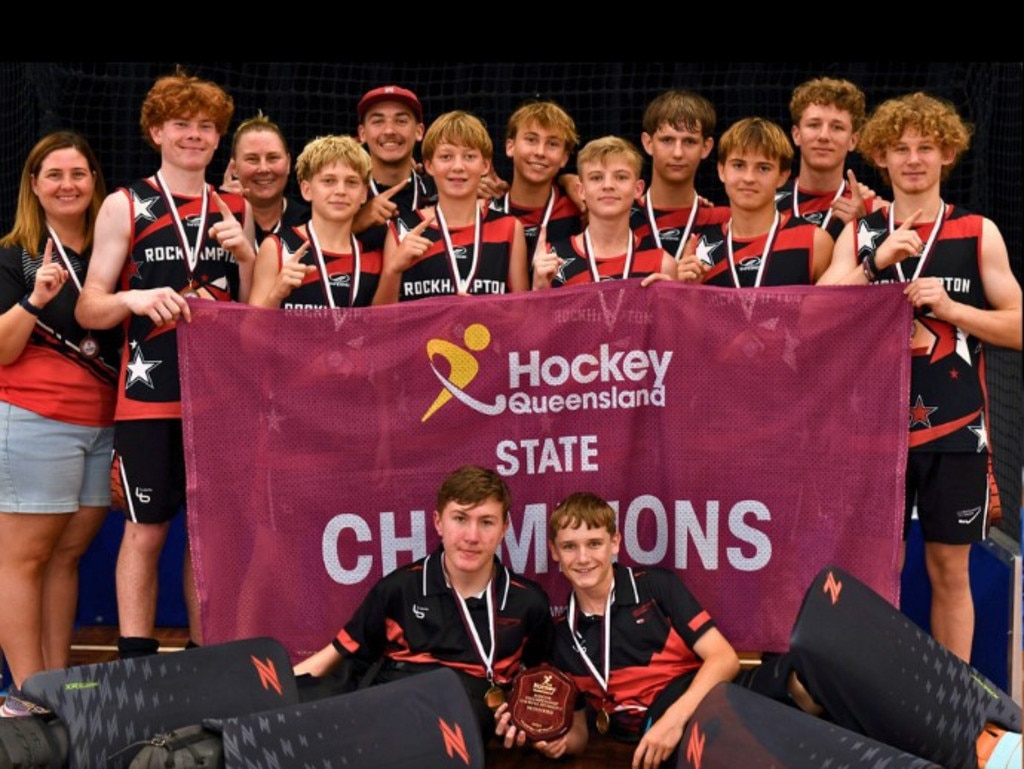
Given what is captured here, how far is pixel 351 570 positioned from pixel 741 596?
1.41 metres

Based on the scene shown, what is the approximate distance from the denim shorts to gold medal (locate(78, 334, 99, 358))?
0.26 metres

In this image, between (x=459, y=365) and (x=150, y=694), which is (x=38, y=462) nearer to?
(x=150, y=694)

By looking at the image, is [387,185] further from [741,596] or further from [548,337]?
[741,596]

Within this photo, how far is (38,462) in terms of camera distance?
5.21 m

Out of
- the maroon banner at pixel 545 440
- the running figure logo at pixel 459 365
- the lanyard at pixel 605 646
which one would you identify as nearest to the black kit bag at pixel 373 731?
the lanyard at pixel 605 646

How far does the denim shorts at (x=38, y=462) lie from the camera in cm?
521

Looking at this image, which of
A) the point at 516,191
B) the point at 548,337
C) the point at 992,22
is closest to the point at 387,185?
the point at 516,191

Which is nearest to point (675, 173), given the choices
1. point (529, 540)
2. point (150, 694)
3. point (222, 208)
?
point (529, 540)

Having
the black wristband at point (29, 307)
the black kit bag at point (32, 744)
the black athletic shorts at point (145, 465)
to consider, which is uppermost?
the black wristband at point (29, 307)

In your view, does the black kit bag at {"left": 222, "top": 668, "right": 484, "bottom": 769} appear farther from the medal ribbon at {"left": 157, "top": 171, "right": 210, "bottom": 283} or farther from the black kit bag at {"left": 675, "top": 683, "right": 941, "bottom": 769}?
the medal ribbon at {"left": 157, "top": 171, "right": 210, "bottom": 283}

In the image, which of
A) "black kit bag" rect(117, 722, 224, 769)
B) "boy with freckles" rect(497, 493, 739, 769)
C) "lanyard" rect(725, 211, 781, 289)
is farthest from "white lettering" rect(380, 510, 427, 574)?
"lanyard" rect(725, 211, 781, 289)

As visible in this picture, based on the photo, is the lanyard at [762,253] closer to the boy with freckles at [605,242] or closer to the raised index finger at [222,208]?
the boy with freckles at [605,242]

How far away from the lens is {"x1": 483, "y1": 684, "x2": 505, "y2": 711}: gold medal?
4.83 meters

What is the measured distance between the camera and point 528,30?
3.19 m
